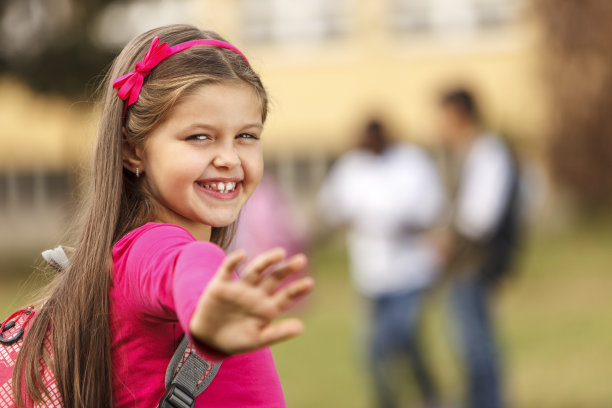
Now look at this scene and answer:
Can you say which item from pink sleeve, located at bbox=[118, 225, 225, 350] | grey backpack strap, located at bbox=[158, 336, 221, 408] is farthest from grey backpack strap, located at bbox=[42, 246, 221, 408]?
pink sleeve, located at bbox=[118, 225, 225, 350]

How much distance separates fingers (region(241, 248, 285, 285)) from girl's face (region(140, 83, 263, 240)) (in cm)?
53

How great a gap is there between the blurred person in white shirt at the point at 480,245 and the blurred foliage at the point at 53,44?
884cm

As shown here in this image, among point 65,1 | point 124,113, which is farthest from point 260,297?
point 65,1

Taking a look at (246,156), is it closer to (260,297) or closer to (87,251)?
(87,251)

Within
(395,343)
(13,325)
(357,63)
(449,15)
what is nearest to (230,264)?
(13,325)

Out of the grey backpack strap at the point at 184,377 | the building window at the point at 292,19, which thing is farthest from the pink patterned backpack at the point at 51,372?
the building window at the point at 292,19

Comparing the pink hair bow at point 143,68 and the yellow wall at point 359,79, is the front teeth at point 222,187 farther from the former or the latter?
the yellow wall at point 359,79

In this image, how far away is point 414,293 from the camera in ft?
21.6

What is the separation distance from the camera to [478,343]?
19.7 ft

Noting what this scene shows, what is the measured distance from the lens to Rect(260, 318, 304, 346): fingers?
1.48 meters

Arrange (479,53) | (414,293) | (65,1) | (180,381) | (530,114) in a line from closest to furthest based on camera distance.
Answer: (180,381) → (414,293) → (65,1) → (530,114) → (479,53)

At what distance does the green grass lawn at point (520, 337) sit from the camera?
730cm

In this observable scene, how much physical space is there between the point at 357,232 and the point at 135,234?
4.96 metres

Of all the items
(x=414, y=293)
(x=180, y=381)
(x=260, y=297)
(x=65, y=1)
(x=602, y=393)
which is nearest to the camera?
(x=260, y=297)
